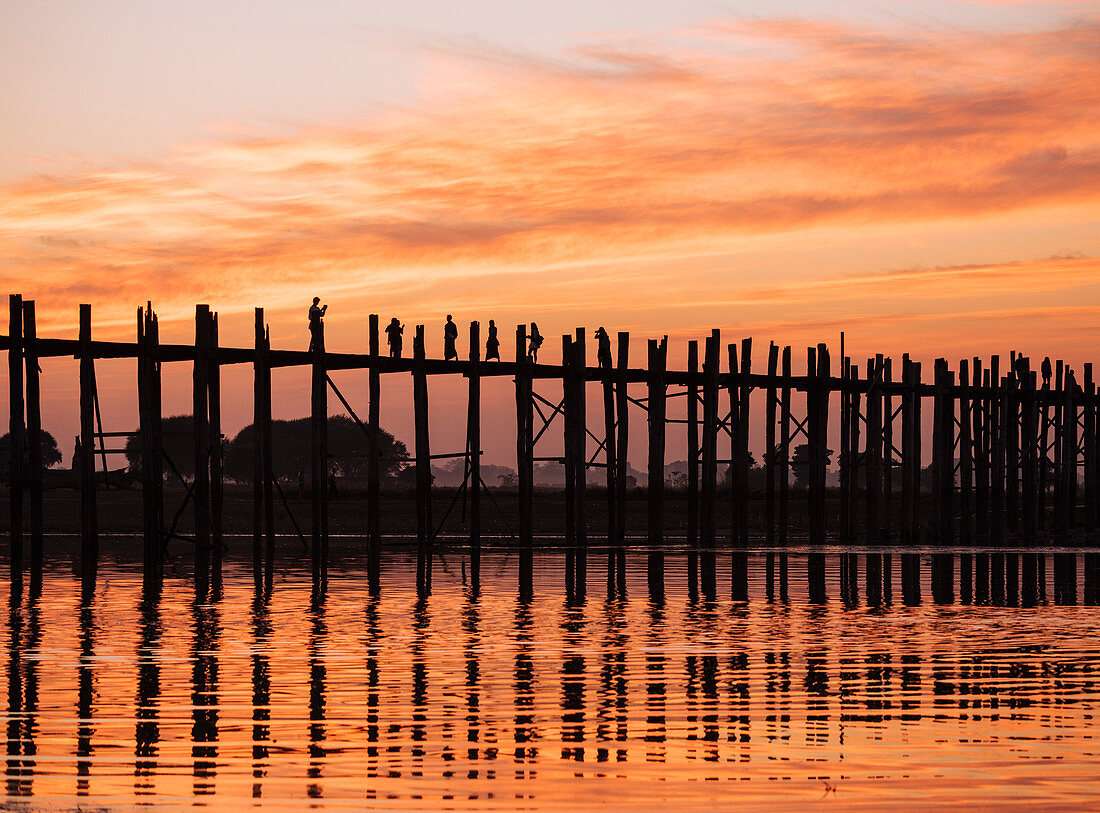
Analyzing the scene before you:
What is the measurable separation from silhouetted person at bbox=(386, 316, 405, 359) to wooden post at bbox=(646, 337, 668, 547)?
5642 millimetres

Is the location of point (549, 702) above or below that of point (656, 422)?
below

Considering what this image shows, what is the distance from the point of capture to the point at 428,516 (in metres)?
31.2

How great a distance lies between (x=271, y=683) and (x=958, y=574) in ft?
55.9

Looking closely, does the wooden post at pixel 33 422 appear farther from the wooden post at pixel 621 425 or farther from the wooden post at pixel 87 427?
the wooden post at pixel 621 425

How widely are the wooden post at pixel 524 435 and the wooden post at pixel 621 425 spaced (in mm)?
2006

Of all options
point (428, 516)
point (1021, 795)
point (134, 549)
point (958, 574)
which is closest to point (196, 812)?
point (1021, 795)

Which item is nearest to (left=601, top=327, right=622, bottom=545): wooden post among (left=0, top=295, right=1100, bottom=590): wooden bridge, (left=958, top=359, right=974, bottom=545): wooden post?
(left=0, top=295, right=1100, bottom=590): wooden bridge

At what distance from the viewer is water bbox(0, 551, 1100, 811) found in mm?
8320

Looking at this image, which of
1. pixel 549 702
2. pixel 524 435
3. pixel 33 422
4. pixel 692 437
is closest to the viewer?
pixel 549 702

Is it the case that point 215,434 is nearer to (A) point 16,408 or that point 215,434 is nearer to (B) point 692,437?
(A) point 16,408

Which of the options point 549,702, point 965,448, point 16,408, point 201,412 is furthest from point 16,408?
point 965,448

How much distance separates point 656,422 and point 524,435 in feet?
10.5

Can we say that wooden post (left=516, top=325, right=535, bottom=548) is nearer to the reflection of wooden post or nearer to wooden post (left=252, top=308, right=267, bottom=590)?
wooden post (left=252, top=308, right=267, bottom=590)

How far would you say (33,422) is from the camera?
86.0 feet
